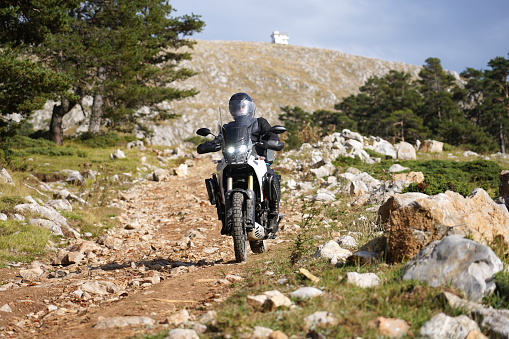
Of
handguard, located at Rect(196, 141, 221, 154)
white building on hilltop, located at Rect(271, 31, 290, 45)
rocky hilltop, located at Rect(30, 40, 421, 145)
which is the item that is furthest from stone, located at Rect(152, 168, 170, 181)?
white building on hilltop, located at Rect(271, 31, 290, 45)

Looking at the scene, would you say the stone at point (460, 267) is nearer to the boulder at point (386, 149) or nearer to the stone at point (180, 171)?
the stone at point (180, 171)

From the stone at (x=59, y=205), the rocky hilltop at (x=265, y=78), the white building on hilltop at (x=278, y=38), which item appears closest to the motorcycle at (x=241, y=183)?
the stone at (x=59, y=205)

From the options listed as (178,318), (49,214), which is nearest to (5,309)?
(178,318)

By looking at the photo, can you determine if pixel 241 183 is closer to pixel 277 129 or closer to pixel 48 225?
pixel 277 129

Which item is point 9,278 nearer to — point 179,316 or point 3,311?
point 3,311

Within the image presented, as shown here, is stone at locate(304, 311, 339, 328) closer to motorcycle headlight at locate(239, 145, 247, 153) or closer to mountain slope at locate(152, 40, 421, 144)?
motorcycle headlight at locate(239, 145, 247, 153)

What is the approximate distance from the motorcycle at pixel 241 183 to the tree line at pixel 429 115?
22.9 meters

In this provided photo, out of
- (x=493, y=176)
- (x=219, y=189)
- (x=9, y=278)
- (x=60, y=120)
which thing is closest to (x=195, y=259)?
(x=219, y=189)

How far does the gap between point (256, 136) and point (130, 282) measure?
2746mm

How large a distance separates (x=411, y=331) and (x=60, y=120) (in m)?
23.0

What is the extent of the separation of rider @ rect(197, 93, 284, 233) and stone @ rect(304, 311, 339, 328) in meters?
3.26

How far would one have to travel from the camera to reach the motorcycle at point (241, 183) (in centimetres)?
559

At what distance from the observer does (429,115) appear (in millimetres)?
40500

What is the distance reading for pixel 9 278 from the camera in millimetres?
6008
